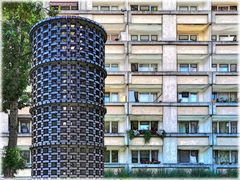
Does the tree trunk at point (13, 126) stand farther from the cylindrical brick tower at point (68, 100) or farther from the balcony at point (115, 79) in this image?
the balcony at point (115, 79)

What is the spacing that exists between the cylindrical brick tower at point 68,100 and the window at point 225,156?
26636 millimetres

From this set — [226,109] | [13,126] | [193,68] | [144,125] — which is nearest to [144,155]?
[144,125]

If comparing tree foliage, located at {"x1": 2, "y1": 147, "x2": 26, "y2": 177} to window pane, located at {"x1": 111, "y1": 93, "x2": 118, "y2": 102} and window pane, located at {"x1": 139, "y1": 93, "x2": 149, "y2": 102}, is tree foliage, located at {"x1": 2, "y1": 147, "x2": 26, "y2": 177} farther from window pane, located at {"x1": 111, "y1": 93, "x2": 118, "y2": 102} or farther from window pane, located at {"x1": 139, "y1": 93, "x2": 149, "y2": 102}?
window pane, located at {"x1": 139, "y1": 93, "x2": 149, "y2": 102}

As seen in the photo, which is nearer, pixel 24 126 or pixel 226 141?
pixel 226 141

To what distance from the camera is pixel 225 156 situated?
1148 inches

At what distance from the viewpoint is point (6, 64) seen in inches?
355

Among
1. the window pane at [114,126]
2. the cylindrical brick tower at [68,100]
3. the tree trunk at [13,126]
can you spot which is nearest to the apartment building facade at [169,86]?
the window pane at [114,126]

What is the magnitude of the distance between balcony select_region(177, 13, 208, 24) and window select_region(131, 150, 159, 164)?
8.45 m

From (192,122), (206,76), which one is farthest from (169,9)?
(192,122)

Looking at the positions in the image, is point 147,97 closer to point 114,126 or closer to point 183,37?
point 114,126

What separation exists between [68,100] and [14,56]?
656 cm

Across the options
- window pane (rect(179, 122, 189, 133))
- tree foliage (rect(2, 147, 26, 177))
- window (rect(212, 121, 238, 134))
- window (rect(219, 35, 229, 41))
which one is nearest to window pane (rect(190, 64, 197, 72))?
window (rect(219, 35, 229, 41))

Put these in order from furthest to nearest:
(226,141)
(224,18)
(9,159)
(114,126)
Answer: (224,18), (114,126), (226,141), (9,159)

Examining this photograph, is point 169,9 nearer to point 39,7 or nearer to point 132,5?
point 132,5
